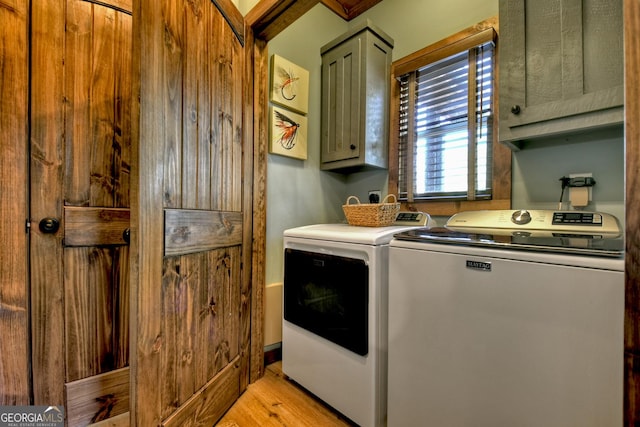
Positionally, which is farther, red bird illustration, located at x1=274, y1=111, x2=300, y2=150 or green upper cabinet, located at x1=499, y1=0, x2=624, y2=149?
red bird illustration, located at x1=274, y1=111, x2=300, y2=150

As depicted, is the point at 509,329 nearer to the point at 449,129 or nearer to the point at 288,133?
the point at 449,129

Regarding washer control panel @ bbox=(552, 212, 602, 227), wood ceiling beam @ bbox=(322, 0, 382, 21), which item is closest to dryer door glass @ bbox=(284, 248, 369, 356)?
washer control panel @ bbox=(552, 212, 602, 227)

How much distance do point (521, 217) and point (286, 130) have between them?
1.55 meters

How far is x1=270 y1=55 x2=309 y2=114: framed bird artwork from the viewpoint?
192cm

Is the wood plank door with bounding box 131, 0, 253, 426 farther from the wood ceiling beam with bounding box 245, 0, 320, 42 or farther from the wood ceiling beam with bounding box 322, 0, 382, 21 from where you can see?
the wood ceiling beam with bounding box 322, 0, 382, 21

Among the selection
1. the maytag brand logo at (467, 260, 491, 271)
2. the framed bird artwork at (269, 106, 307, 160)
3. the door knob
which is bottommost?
the maytag brand logo at (467, 260, 491, 271)

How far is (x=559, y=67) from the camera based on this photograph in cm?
118

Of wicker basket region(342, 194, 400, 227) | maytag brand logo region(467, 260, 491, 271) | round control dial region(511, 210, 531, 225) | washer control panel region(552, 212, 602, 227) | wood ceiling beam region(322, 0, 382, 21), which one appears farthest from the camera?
wood ceiling beam region(322, 0, 382, 21)

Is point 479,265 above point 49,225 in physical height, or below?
below

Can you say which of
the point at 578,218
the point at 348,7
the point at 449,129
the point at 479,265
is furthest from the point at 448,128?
the point at 348,7

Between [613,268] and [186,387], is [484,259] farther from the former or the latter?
[186,387]

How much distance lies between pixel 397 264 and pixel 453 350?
0.37 meters

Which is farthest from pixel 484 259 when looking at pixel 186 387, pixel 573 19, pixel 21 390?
pixel 21 390

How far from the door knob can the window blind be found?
2017 millimetres
